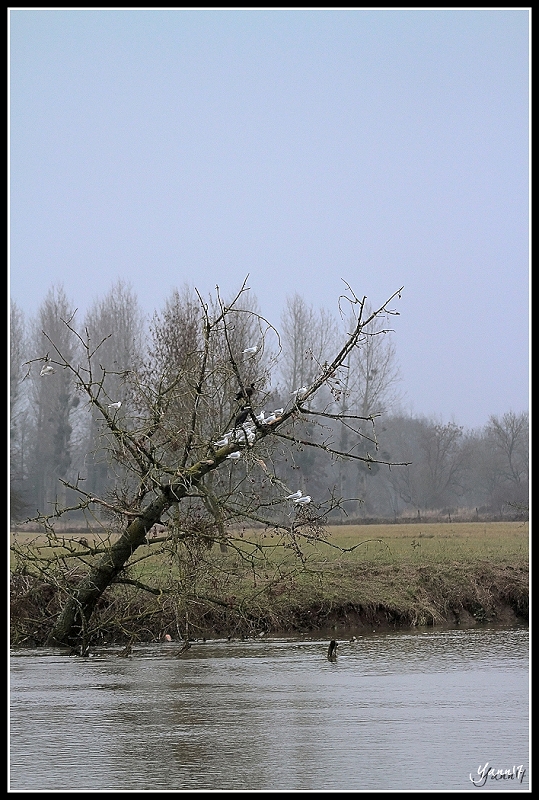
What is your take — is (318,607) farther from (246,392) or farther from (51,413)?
(51,413)

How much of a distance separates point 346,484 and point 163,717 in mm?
56344

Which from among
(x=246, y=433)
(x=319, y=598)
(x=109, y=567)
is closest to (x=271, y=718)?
(x=246, y=433)

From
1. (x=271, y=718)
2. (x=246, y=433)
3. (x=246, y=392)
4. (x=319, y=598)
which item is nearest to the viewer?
(x=271, y=718)

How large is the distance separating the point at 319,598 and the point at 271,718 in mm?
8470

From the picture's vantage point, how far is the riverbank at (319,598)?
17266 millimetres

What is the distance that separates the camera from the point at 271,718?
470 inches

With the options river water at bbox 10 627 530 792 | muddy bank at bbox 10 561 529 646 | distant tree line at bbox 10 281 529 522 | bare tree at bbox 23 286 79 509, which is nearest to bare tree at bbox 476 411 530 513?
distant tree line at bbox 10 281 529 522

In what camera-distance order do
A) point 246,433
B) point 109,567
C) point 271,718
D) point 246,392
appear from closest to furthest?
point 271,718, point 246,392, point 246,433, point 109,567

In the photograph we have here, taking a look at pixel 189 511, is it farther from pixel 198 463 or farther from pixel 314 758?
pixel 314 758

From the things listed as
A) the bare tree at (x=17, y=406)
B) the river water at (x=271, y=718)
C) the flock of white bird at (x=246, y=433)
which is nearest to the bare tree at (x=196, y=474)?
the flock of white bird at (x=246, y=433)

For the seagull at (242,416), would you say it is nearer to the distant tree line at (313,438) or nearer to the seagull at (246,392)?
the seagull at (246,392)

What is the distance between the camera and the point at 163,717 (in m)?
12.1

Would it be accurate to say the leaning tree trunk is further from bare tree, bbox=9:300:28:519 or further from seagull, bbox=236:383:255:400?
bare tree, bbox=9:300:28:519
